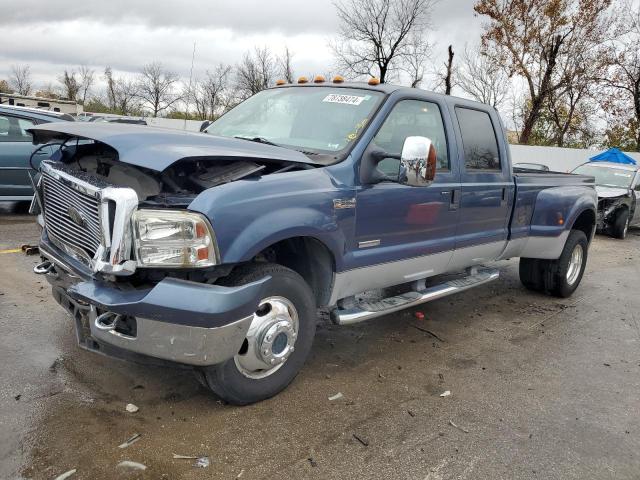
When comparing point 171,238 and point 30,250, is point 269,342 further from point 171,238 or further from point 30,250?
point 30,250

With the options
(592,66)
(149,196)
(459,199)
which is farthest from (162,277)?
(592,66)

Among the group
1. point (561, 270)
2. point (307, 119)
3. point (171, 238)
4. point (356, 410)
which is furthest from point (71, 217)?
point (561, 270)

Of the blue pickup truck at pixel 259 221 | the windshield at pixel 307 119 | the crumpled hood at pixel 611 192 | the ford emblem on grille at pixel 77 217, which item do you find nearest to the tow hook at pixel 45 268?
the blue pickup truck at pixel 259 221

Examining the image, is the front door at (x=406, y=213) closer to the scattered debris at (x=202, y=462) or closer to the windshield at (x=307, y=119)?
the windshield at (x=307, y=119)

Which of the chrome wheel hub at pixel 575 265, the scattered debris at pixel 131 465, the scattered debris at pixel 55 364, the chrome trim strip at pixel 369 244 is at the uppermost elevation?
the chrome trim strip at pixel 369 244

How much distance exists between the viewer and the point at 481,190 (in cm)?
470

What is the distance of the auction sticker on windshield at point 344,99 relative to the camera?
398 cm

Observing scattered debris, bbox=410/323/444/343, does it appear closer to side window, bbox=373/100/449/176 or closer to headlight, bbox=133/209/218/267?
side window, bbox=373/100/449/176

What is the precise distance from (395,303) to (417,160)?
116 centimetres

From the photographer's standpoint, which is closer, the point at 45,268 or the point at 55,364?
the point at 45,268

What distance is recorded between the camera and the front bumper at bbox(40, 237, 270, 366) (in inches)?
104

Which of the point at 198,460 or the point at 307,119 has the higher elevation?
the point at 307,119

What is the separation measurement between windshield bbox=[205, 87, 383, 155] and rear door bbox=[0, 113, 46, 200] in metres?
5.06

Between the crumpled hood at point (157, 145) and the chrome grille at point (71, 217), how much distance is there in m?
0.30
